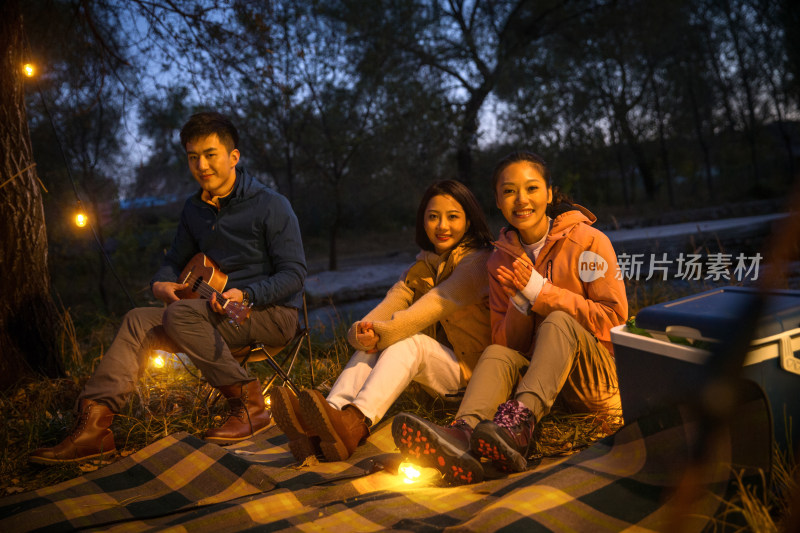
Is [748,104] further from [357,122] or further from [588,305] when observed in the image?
[588,305]

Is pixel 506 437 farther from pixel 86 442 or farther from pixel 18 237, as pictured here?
pixel 18 237

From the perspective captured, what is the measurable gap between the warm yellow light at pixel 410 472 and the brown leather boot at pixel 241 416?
3.46 ft

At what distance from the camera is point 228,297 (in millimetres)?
2943

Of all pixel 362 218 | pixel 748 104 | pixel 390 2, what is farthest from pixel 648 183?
pixel 390 2

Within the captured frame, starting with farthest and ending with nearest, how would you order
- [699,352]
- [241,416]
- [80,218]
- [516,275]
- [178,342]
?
[80,218] → [241,416] → [178,342] → [516,275] → [699,352]

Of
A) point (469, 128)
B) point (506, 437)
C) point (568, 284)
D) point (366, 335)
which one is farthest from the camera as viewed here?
point (469, 128)

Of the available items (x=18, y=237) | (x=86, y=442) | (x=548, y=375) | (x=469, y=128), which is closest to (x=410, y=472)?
(x=548, y=375)

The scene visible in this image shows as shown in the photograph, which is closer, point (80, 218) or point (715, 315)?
point (715, 315)

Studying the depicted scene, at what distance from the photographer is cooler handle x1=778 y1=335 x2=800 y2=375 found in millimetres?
1688

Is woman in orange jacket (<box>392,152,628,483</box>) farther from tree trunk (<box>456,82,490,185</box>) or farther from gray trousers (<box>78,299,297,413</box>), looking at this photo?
tree trunk (<box>456,82,490,185</box>)

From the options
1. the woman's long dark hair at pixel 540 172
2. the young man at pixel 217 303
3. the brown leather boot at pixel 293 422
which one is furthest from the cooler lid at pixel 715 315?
the young man at pixel 217 303

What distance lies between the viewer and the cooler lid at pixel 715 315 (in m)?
1.69

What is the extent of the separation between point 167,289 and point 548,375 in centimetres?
204

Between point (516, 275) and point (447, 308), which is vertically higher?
point (516, 275)
